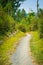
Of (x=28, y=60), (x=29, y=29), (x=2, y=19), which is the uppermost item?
(x=2, y=19)

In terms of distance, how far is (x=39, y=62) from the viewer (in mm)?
15469

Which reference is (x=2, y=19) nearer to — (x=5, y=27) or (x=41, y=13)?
(x=5, y=27)

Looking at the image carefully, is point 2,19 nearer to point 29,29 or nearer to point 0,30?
point 0,30

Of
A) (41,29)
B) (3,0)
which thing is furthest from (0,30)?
(3,0)

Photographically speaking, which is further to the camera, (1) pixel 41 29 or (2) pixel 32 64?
(1) pixel 41 29

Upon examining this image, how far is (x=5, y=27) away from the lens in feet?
104

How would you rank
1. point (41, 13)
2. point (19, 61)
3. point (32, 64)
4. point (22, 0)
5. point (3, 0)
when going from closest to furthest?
point (32, 64) → point (19, 61) → point (41, 13) → point (3, 0) → point (22, 0)

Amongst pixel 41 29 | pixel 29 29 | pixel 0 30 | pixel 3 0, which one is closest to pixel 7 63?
pixel 41 29

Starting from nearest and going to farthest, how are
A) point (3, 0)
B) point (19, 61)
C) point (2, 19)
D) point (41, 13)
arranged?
point (19, 61) < point (41, 13) < point (2, 19) < point (3, 0)

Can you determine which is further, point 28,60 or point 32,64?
point 28,60

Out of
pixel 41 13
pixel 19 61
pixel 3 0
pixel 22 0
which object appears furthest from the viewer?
pixel 22 0

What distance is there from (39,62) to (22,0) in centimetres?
4841

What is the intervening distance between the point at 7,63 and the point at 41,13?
13.9 meters

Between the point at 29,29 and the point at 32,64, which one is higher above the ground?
the point at 32,64
